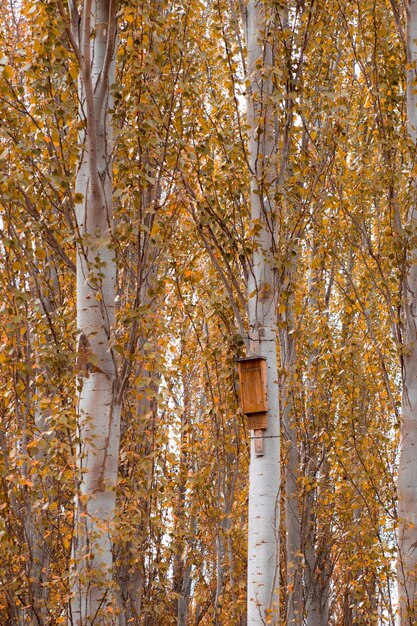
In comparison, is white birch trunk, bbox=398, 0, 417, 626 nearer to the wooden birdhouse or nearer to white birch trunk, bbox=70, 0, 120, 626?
the wooden birdhouse

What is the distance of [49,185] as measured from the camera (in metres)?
5.91

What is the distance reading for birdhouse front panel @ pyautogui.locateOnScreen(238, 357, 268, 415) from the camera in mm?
6004

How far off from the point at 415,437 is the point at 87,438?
356cm

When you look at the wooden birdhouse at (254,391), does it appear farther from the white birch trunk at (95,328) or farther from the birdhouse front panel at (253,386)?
the white birch trunk at (95,328)

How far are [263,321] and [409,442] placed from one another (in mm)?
2257

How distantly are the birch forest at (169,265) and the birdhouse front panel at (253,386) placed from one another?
18 mm

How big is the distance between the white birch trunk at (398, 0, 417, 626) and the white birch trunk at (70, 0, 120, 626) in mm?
3197

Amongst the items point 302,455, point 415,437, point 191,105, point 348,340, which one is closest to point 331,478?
point 302,455

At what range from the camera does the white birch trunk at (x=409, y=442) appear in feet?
24.5

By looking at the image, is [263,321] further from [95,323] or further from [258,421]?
[95,323]

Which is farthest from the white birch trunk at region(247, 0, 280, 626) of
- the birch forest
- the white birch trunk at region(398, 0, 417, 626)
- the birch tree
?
the white birch trunk at region(398, 0, 417, 626)

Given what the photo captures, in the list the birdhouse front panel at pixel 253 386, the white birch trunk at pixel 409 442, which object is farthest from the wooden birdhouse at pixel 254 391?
the white birch trunk at pixel 409 442

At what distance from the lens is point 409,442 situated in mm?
7730

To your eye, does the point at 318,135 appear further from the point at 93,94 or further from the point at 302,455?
the point at 302,455
